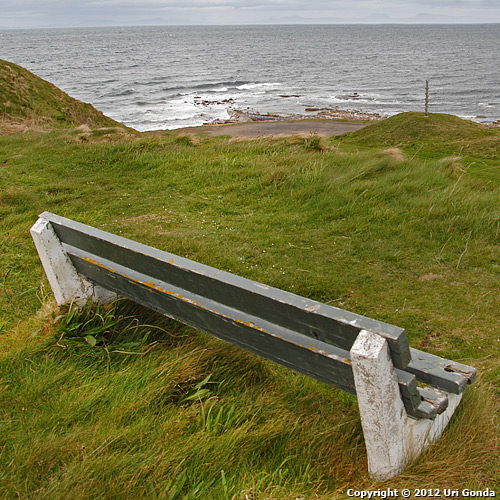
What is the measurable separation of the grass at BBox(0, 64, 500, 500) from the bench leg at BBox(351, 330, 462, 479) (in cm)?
8

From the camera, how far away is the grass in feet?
6.65

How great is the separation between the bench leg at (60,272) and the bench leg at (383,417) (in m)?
2.09

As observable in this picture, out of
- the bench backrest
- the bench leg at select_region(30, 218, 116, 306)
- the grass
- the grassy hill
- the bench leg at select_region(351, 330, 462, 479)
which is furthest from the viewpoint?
the grassy hill

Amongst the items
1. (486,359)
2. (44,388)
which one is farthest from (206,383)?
(486,359)

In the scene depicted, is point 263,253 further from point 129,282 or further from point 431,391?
point 431,391

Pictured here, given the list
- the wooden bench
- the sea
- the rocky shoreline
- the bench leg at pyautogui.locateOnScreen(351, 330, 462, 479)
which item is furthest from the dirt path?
the bench leg at pyautogui.locateOnScreen(351, 330, 462, 479)

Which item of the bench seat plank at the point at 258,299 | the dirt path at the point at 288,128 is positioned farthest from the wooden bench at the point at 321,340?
the dirt path at the point at 288,128

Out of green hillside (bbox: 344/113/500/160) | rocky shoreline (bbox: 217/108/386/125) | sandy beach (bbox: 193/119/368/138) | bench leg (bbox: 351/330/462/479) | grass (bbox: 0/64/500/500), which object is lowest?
rocky shoreline (bbox: 217/108/386/125)

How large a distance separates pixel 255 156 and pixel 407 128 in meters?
7.24

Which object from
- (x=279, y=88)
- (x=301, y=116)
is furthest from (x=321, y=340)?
(x=279, y=88)

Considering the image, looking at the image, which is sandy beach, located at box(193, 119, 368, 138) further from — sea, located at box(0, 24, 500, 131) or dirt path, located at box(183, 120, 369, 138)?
sea, located at box(0, 24, 500, 131)

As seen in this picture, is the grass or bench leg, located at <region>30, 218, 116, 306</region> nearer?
the grass

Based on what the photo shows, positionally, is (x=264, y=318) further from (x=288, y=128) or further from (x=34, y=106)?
(x=288, y=128)

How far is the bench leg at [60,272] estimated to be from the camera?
298 centimetres
